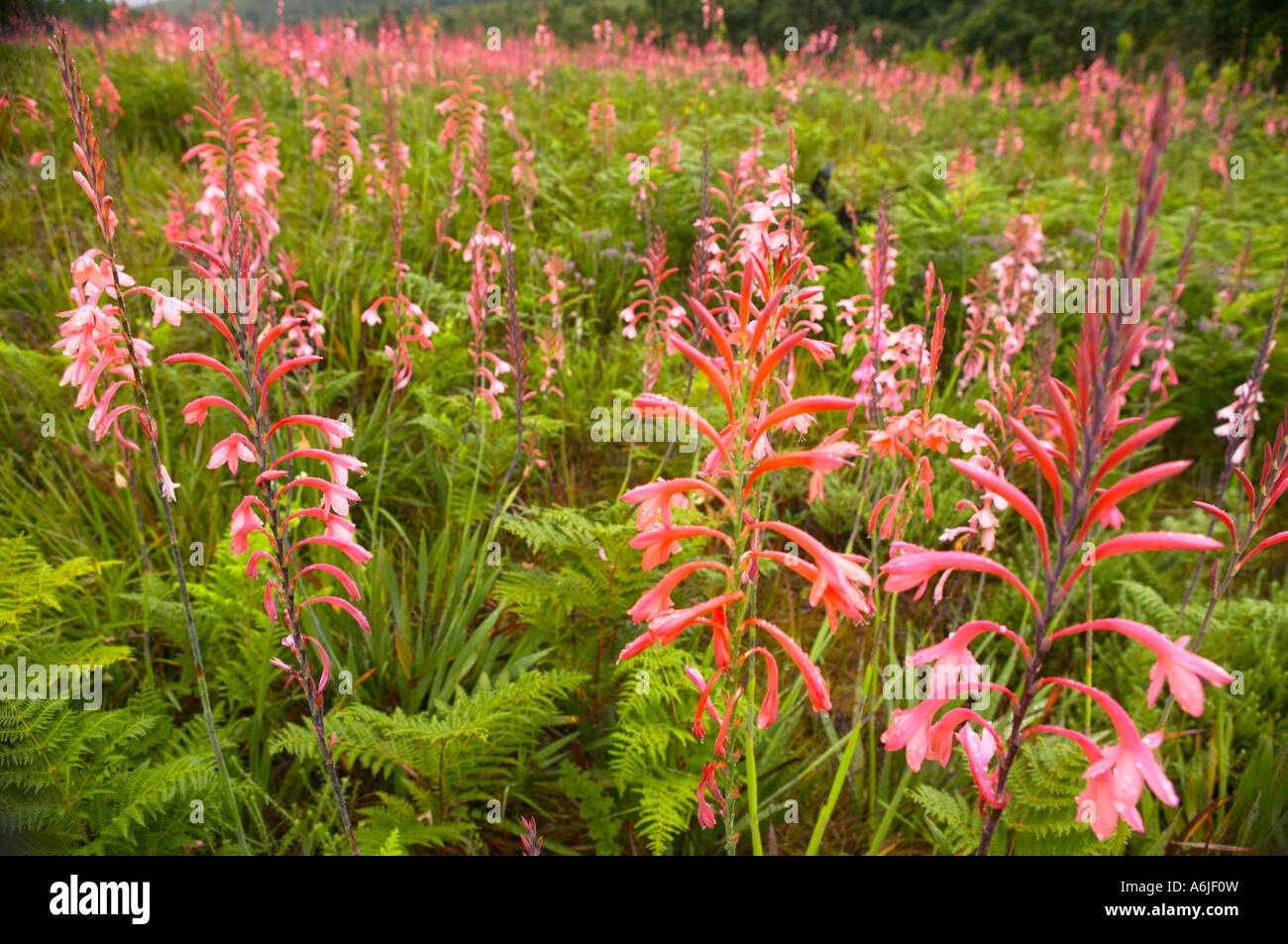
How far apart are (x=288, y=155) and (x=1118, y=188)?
30.8 feet

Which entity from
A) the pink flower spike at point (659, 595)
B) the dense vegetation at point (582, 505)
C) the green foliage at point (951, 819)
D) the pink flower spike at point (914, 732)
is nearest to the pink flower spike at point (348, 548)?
the dense vegetation at point (582, 505)

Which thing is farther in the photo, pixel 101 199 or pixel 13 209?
pixel 13 209

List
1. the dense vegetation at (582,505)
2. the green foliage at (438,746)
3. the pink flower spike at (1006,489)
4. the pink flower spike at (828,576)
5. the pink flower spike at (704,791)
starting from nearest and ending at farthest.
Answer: the pink flower spike at (1006,489)
the pink flower spike at (828,576)
the pink flower spike at (704,791)
the dense vegetation at (582,505)
the green foliage at (438,746)

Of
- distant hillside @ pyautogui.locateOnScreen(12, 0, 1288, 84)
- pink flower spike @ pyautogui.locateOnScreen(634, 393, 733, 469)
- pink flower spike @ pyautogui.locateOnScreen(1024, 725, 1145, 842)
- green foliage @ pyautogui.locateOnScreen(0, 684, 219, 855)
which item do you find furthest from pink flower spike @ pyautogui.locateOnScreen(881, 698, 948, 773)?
distant hillside @ pyautogui.locateOnScreen(12, 0, 1288, 84)

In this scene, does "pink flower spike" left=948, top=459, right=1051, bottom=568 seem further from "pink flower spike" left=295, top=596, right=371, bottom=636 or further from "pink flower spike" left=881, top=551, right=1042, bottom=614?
"pink flower spike" left=295, top=596, right=371, bottom=636

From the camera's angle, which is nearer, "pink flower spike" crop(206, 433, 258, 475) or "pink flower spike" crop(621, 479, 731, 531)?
"pink flower spike" crop(621, 479, 731, 531)

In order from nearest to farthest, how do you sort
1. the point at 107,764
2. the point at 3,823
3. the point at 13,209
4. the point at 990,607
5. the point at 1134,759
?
the point at 1134,759, the point at 3,823, the point at 107,764, the point at 990,607, the point at 13,209

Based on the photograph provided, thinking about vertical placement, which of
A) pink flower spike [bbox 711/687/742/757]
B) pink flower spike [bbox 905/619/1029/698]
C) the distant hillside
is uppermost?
the distant hillside

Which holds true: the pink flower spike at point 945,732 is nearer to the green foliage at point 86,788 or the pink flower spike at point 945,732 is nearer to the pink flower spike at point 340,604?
the pink flower spike at point 340,604

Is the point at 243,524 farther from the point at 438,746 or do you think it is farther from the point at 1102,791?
the point at 1102,791

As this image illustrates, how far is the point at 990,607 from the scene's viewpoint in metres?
3.53

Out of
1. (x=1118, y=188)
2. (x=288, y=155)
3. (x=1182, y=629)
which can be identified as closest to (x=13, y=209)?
(x=288, y=155)

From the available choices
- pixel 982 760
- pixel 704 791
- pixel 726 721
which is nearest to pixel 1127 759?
pixel 982 760
